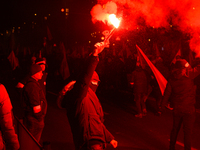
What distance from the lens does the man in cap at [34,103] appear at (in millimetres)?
5250

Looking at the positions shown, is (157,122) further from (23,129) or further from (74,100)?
(74,100)

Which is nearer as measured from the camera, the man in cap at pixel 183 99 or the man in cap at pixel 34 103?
the man in cap at pixel 34 103

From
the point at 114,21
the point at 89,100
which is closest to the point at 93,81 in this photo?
the point at 89,100

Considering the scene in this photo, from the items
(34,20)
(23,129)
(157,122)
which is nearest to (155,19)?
(157,122)

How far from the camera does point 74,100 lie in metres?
3.40

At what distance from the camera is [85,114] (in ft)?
11.0

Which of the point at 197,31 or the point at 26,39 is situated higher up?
the point at 197,31

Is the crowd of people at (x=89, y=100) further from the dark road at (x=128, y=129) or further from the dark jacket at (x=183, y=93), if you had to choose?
the dark road at (x=128, y=129)

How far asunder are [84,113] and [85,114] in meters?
0.02

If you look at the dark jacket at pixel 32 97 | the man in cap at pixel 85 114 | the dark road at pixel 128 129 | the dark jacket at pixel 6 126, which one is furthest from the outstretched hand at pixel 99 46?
the dark road at pixel 128 129

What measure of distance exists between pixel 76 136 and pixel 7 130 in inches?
35.0

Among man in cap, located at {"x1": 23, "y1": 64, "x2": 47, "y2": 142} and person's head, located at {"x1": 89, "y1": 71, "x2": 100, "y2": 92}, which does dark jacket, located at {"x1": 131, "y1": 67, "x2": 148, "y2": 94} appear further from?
person's head, located at {"x1": 89, "y1": 71, "x2": 100, "y2": 92}

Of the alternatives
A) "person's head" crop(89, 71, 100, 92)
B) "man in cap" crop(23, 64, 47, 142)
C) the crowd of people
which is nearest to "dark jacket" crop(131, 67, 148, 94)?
the crowd of people

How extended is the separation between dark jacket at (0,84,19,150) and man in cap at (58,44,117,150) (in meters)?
0.79
